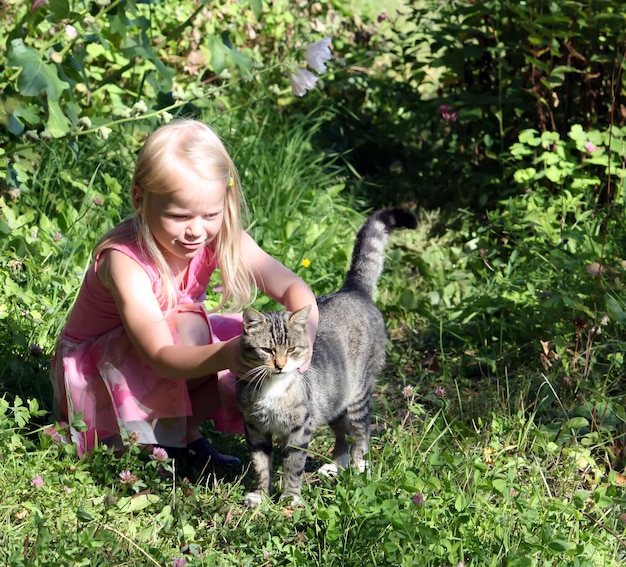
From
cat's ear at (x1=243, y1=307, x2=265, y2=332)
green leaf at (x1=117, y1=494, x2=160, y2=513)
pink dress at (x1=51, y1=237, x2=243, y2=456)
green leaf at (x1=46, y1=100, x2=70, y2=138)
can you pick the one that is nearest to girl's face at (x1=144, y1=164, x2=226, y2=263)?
pink dress at (x1=51, y1=237, x2=243, y2=456)

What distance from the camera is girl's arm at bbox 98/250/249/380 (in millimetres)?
2938

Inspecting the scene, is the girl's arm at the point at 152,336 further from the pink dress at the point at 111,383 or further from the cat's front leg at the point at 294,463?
the cat's front leg at the point at 294,463

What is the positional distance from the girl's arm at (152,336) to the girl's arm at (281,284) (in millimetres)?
361

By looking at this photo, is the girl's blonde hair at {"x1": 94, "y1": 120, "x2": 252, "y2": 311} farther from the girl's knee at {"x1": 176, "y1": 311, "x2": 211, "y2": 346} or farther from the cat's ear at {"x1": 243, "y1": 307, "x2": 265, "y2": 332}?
the cat's ear at {"x1": 243, "y1": 307, "x2": 265, "y2": 332}

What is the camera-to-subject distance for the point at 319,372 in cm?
325

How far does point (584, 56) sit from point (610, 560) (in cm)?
320

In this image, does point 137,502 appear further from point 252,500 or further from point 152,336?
point 152,336

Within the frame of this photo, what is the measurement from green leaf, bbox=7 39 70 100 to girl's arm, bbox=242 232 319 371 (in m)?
1.03

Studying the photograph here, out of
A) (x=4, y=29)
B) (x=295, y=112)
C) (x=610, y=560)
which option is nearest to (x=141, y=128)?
(x=4, y=29)

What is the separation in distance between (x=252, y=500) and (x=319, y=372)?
0.51m

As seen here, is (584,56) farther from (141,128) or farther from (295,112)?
(141,128)

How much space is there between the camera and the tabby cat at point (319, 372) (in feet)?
9.60

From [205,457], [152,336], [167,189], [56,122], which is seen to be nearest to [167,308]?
[152,336]

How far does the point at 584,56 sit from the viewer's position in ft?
16.6
